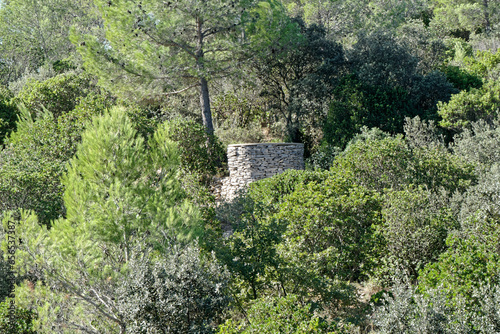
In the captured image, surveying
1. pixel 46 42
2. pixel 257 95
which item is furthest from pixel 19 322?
pixel 46 42

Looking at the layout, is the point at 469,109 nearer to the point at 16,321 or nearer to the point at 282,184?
the point at 282,184

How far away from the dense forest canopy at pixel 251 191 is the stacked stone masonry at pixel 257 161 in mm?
1023

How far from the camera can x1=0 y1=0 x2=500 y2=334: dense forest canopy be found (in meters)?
5.43

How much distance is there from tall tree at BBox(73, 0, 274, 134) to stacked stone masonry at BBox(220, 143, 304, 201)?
6.25 ft

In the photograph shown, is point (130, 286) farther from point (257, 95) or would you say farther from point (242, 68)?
point (257, 95)

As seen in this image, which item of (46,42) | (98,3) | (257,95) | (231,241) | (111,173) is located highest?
(46,42)

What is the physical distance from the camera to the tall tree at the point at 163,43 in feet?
46.2

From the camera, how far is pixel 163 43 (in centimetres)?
1458

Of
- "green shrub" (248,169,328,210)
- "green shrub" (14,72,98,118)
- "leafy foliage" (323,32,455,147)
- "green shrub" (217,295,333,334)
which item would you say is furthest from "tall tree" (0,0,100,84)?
"green shrub" (217,295,333,334)

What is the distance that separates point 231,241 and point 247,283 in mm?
695

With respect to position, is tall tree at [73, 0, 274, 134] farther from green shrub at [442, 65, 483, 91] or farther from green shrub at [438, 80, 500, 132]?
green shrub at [442, 65, 483, 91]

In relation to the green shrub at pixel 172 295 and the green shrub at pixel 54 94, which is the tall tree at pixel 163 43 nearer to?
the green shrub at pixel 54 94

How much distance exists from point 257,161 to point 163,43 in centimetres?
530

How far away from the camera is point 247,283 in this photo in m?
6.56
